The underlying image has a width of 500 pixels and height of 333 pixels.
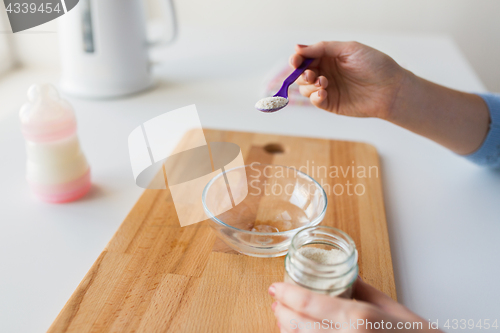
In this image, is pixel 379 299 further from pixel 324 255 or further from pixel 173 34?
pixel 173 34

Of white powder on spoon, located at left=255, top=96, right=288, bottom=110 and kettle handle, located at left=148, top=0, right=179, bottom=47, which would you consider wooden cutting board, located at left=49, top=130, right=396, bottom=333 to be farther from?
kettle handle, located at left=148, top=0, right=179, bottom=47

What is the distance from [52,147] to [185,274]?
0.29 m

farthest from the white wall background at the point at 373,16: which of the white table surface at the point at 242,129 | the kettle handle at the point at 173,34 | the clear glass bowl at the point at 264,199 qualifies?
the clear glass bowl at the point at 264,199

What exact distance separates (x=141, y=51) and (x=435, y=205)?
77 centimetres

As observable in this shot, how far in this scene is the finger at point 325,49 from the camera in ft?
2.45

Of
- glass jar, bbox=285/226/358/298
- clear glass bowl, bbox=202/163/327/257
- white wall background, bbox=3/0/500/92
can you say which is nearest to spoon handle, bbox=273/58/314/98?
clear glass bowl, bbox=202/163/327/257

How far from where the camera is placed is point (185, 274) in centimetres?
54

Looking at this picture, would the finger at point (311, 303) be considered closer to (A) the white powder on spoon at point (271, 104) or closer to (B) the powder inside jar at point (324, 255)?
(B) the powder inside jar at point (324, 255)

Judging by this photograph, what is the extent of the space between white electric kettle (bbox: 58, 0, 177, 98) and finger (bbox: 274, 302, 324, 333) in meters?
0.80

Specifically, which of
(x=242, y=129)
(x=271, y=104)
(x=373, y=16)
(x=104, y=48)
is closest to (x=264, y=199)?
(x=271, y=104)

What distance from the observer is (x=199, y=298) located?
510 millimetres

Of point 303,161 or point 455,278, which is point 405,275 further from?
point 303,161

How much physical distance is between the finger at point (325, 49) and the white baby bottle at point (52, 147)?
0.41 metres

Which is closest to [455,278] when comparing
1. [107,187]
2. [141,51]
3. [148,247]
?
[148,247]
